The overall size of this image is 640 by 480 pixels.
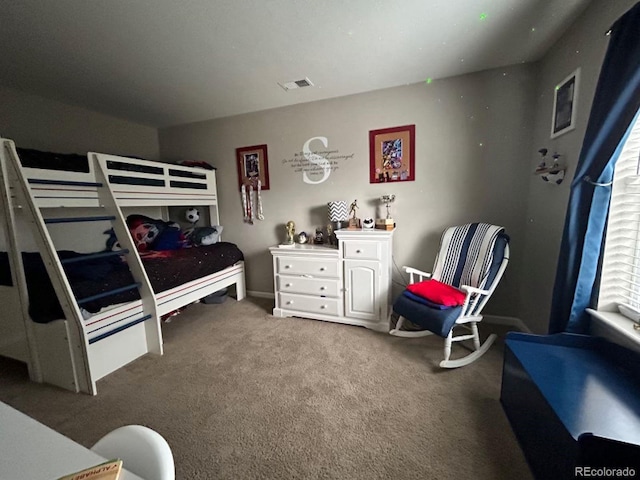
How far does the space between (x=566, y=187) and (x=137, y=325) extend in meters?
3.36

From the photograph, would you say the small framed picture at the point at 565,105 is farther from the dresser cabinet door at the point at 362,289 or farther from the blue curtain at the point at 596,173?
the dresser cabinet door at the point at 362,289

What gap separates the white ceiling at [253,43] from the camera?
157 cm

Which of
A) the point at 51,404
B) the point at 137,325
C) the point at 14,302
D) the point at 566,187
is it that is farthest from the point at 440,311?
the point at 14,302

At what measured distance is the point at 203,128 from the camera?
349 cm

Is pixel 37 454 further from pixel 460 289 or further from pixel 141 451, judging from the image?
pixel 460 289

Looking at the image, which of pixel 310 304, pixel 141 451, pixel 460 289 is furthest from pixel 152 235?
pixel 460 289

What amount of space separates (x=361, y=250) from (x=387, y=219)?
425 millimetres

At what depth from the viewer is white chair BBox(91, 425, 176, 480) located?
552mm

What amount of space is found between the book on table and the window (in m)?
1.98

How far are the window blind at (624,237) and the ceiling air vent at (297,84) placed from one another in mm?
2275

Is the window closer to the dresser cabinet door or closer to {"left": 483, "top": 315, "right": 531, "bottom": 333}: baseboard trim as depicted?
{"left": 483, "top": 315, "right": 531, "bottom": 333}: baseboard trim

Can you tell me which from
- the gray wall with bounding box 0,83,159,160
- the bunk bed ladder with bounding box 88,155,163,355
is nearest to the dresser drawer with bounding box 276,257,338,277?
the bunk bed ladder with bounding box 88,155,163,355

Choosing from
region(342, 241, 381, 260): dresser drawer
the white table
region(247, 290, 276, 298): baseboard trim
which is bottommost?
region(247, 290, 276, 298): baseboard trim

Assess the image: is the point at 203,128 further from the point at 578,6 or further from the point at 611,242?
the point at 611,242
